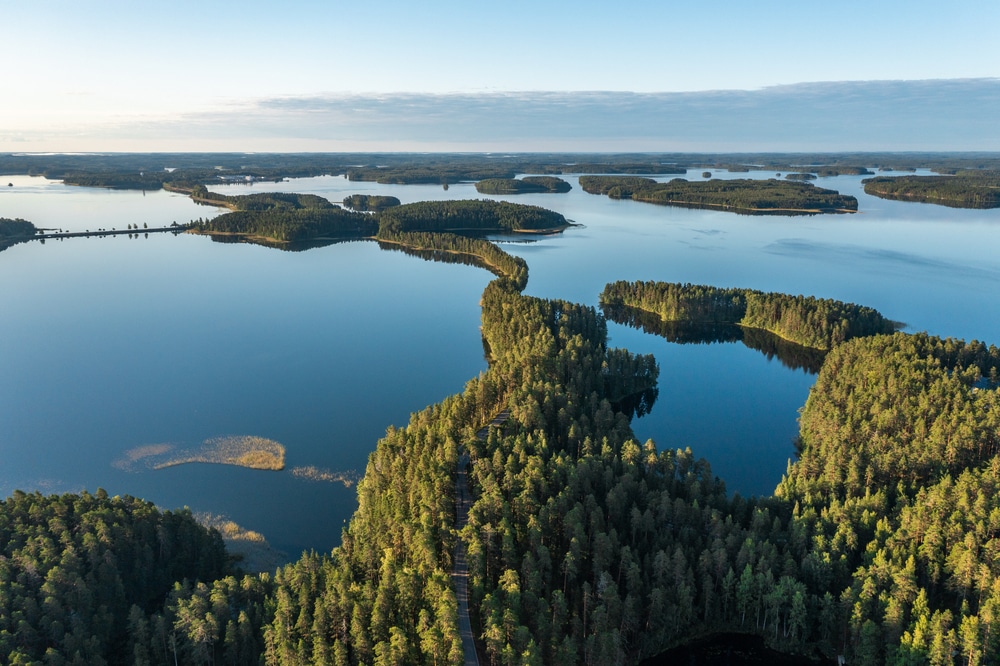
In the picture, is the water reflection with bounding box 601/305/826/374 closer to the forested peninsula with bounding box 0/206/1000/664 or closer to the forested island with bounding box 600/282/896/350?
the forested island with bounding box 600/282/896/350

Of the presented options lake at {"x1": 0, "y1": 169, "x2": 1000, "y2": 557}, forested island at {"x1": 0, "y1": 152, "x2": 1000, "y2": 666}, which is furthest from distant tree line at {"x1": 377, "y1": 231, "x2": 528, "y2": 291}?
forested island at {"x1": 0, "y1": 152, "x2": 1000, "y2": 666}

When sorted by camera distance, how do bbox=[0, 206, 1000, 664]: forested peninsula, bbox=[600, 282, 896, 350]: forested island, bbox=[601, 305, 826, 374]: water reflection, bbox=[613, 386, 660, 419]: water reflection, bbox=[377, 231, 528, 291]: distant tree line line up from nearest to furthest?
bbox=[0, 206, 1000, 664]: forested peninsula → bbox=[613, 386, 660, 419]: water reflection → bbox=[601, 305, 826, 374]: water reflection → bbox=[600, 282, 896, 350]: forested island → bbox=[377, 231, 528, 291]: distant tree line

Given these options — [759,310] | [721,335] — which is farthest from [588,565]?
[759,310]

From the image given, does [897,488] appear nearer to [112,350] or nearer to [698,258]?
[112,350]

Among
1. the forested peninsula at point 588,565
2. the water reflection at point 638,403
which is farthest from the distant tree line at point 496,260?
the forested peninsula at point 588,565

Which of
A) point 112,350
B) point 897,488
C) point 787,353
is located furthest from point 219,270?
point 897,488

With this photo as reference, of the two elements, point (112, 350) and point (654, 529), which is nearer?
point (654, 529)

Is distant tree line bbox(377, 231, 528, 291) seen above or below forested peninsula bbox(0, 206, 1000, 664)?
above
